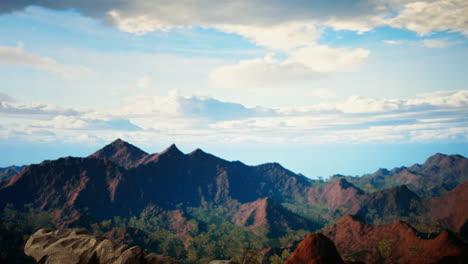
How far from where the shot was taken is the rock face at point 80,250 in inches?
910

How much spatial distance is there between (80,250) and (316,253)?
40.9 m

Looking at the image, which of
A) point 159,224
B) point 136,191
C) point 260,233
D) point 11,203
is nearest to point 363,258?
point 260,233

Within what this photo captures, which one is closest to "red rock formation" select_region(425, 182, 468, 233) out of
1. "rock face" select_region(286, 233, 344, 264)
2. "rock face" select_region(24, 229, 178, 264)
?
"rock face" select_region(286, 233, 344, 264)

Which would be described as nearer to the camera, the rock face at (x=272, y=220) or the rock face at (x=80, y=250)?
the rock face at (x=80, y=250)

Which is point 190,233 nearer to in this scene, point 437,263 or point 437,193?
point 437,263

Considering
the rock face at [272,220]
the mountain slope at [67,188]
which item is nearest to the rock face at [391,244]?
the rock face at [272,220]

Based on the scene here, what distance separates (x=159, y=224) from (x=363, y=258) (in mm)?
95289

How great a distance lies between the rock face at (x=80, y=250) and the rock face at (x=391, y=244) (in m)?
61.9

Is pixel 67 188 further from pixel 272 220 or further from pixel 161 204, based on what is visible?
pixel 272 220

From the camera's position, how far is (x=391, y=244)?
272ft

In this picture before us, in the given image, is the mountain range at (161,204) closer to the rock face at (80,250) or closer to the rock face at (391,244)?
the rock face at (391,244)

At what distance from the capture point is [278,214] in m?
149

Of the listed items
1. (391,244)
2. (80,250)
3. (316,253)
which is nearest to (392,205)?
(391,244)

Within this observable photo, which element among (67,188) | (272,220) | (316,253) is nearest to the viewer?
(316,253)
